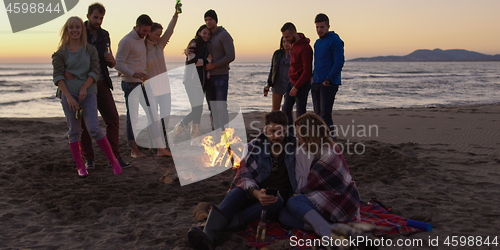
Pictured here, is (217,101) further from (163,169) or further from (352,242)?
(352,242)

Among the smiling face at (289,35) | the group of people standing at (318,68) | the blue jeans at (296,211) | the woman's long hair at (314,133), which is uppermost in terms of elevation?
the smiling face at (289,35)

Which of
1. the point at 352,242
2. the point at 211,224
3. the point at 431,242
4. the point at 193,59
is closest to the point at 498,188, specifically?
the point at 431,242

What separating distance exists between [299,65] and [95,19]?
130 inches

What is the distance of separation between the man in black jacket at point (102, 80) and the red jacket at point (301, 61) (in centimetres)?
296

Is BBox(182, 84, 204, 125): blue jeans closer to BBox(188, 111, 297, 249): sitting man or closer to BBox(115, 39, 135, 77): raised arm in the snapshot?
BBox(115, 39, 135, 77): raised arm

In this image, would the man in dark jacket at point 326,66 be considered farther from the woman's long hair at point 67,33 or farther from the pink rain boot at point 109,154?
the woman's long hair at point 67,33

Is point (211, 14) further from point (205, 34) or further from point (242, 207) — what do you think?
point (242, 207)

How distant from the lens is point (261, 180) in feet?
11.1

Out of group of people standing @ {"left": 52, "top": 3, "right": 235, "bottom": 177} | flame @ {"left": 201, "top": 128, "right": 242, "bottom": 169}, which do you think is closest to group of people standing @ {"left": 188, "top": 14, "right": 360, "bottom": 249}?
flame @ {"left": 201, "top": 128, "right": 242, "bottom": 169}

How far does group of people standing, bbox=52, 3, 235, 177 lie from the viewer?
178 inches

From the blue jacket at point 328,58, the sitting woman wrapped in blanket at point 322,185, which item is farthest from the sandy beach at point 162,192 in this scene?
the blue jacket at point 328,58

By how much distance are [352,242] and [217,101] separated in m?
3.96

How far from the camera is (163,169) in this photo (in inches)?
206

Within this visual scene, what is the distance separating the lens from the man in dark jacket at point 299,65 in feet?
19.5
